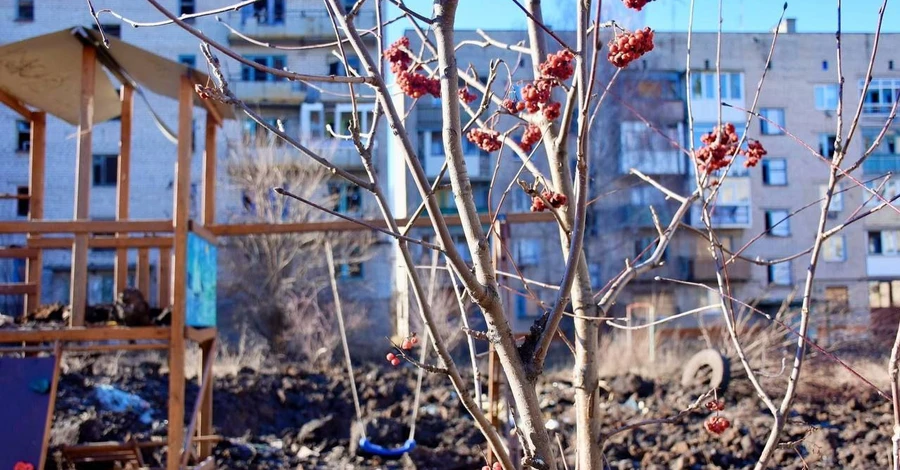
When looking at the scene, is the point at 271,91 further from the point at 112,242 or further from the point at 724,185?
the point at 112,242

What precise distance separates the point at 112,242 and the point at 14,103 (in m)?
2.06

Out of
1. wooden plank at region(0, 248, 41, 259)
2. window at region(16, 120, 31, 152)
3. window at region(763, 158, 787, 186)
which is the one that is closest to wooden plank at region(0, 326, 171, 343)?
wooden plank at region(0, 248, 41, 259)

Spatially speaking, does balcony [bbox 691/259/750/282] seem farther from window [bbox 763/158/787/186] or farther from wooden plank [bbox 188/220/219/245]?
wooden plank [bbox 188/220/219/245]

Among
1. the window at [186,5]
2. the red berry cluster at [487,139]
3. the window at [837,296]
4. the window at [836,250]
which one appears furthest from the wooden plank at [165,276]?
the window at [836,250]

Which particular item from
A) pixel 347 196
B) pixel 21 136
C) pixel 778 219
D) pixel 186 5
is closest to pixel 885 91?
pixel 347 196

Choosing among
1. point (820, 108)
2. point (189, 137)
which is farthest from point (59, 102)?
point (820, 108)

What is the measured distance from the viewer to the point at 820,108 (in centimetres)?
3653

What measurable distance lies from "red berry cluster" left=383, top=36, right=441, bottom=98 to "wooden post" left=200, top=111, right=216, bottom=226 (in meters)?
6.10

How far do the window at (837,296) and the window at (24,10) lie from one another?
2588 centimetres

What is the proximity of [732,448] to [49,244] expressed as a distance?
25.4 feet

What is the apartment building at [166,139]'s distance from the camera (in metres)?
30.6

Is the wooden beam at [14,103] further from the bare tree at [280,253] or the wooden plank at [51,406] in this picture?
the bare tree at [280,253]

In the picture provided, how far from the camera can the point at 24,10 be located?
31891 millimetres

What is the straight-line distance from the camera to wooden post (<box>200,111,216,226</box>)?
8.71 meters
